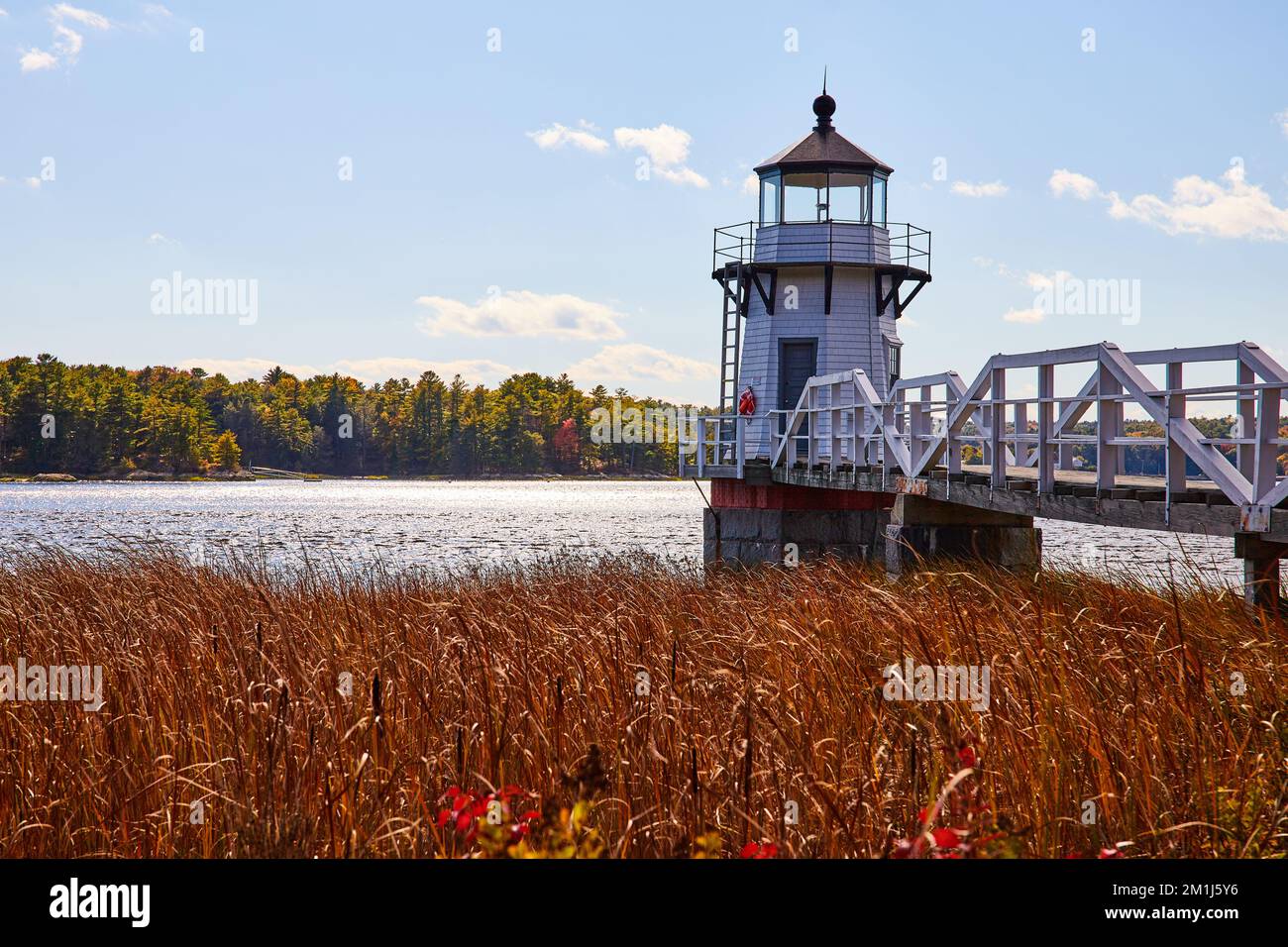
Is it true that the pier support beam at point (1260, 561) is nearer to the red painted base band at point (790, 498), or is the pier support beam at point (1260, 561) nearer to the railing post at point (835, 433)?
the railing post at point (835, 433)

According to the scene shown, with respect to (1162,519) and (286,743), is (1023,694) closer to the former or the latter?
(286,743)

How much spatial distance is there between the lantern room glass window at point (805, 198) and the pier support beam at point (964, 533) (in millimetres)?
12541

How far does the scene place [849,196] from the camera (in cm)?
2522

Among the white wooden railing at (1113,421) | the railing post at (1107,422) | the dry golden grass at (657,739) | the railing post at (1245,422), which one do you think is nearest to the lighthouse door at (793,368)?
the white wooden railing at (1113,421)

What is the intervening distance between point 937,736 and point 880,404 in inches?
479

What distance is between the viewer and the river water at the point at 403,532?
26.4m

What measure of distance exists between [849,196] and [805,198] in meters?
0.97

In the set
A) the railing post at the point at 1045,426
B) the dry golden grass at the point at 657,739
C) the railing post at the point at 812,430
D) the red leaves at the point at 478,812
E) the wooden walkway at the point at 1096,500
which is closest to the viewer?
the red leaves at the point at 478,812

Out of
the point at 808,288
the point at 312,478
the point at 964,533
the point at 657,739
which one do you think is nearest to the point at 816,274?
the point at 808,288

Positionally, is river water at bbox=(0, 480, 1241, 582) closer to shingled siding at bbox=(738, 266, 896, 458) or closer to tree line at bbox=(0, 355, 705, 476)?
shingled siding at bbox=(738, 266, 896, 458)

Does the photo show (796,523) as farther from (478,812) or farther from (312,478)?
(312,478)

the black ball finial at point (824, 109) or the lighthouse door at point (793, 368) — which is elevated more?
the black ball finial at point (824, 109)

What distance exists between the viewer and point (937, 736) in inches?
177
